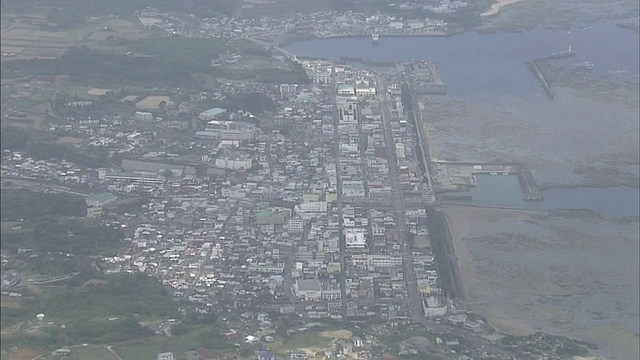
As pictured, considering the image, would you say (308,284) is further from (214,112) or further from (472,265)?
(214,112)

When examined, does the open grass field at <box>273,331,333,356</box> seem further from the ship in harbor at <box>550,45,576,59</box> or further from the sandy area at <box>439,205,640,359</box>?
the ship in harbor at <box>550,45,576,59</box>

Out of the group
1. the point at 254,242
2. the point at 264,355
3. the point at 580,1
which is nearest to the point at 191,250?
the point at 254,242

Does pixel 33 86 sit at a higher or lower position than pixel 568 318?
higher

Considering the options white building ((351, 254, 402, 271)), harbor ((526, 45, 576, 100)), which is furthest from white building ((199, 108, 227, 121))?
harbor ((526, 45, 576, 100))

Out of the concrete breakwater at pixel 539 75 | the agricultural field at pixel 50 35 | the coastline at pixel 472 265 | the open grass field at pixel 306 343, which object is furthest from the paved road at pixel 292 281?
the concrete breakwater at pixel 539 75

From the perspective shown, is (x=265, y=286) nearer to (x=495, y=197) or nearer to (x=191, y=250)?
(x=191, y=250)

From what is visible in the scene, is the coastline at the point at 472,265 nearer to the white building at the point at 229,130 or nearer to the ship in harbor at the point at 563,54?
the white building at the point at 229,130
